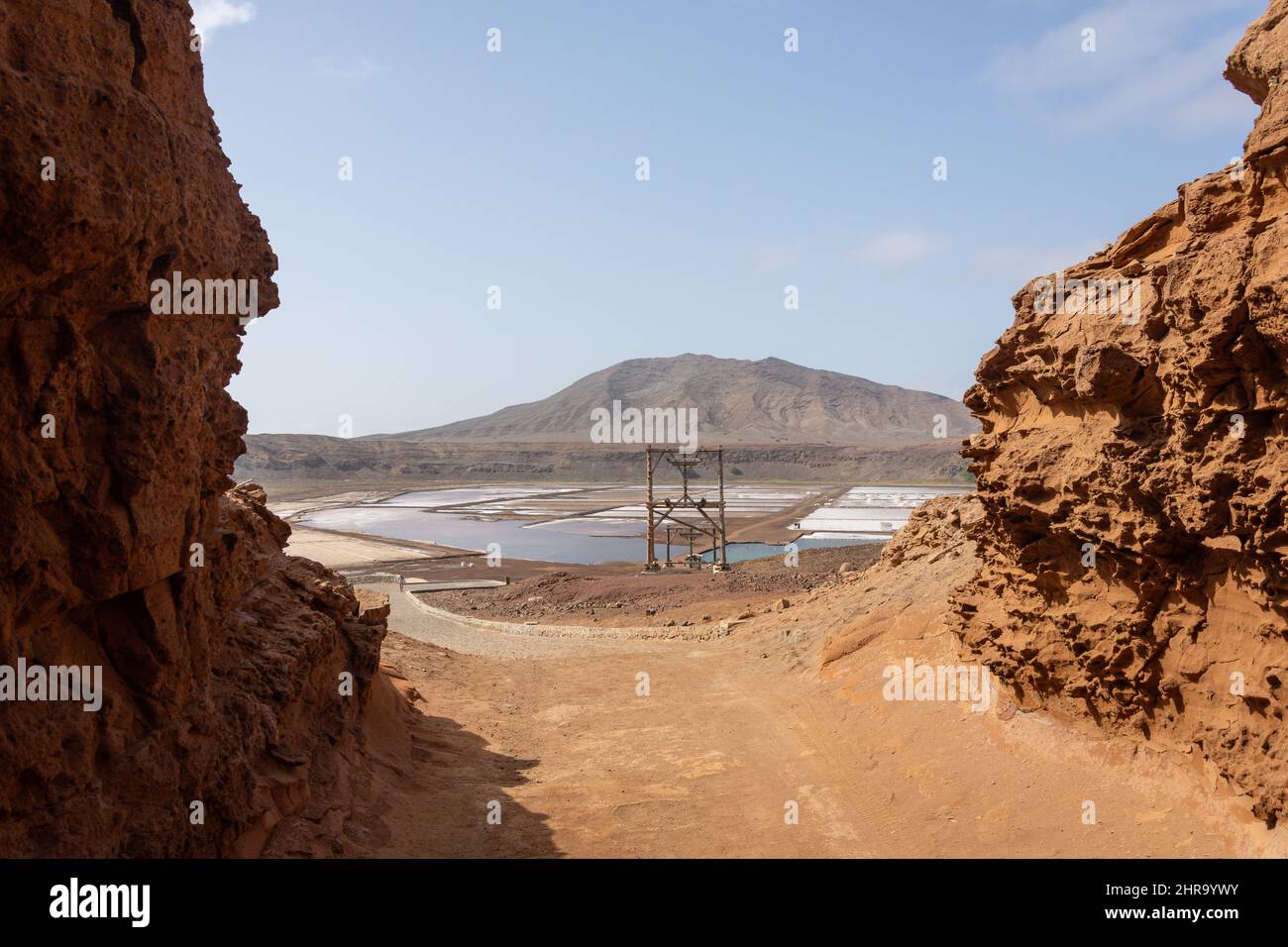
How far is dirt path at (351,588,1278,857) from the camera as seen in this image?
790cm

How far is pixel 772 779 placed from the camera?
426 inches

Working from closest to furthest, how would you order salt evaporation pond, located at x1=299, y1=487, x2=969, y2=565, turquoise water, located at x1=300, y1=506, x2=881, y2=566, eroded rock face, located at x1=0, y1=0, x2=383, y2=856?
eroded rock face, located at x1=0, y1=0, x2=383, y2=856 < turquoise water, located at x1=300, y1=506, x2=881, y2=566 < salt evaporation pond, located at x1=299, y1=487, x2=969, y2=565

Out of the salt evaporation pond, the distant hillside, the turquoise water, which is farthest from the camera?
the distant hillside

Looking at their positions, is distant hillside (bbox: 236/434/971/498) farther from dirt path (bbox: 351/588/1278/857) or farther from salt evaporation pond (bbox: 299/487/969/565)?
dirt path (bbox: 351/588/1278/857)

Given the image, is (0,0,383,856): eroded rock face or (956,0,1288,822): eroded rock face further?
(956,0,1288,822): eroded rock face

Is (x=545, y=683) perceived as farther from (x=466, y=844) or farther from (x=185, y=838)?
(x=185, y=838)

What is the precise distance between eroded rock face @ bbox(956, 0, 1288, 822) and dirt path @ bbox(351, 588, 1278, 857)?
2.04ft

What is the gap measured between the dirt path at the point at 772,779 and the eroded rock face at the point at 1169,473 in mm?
623

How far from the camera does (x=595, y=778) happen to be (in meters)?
11.0

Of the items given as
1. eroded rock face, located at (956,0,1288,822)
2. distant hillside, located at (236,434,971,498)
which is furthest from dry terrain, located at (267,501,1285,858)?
distant hillside, located at (236,434,971,498)

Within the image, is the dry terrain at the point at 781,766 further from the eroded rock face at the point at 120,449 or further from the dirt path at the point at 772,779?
the eroded rock face at the point at 120,449

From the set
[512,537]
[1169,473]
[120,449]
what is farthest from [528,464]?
[120,449]

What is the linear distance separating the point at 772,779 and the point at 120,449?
26.3ft
